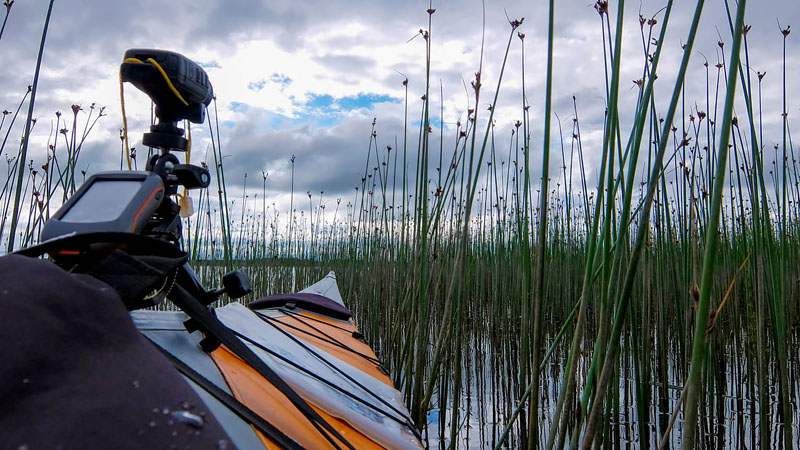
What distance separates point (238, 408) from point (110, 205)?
30 centimetres

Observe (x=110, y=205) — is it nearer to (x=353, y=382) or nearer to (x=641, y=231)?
(x=641, y=231)

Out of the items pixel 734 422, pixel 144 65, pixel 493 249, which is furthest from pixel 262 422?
pixel 493 249

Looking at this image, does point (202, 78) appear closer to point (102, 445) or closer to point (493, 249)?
point (102, 445)

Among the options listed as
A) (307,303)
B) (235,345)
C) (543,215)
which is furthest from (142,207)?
(307,303)

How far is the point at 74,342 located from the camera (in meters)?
0.41

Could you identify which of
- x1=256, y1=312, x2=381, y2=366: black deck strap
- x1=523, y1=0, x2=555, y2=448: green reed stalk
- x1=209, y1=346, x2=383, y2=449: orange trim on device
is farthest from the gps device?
x1=256, y1=312, x2=381, y2=366: black deck strap

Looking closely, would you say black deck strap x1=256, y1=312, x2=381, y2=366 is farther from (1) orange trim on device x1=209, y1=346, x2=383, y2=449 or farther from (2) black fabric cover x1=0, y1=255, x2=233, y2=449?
(2) black fabric cover x1=0, y1=255, x2=233, y2=449

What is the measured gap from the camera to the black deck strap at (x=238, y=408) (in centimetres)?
67

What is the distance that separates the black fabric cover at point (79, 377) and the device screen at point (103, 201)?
14cm

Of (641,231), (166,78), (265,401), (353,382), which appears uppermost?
(166,78)

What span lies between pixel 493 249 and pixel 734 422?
1883mm

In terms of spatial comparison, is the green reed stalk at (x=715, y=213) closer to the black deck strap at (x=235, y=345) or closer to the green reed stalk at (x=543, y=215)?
the green reed stalk at (x=543, y=215)

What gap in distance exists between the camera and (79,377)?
395mm

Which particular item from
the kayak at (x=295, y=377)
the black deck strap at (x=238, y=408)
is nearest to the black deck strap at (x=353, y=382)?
the kayak at (x=295, y=377)
